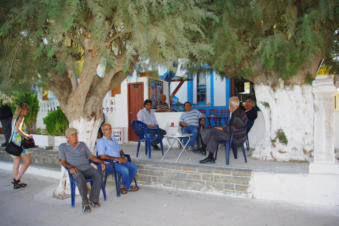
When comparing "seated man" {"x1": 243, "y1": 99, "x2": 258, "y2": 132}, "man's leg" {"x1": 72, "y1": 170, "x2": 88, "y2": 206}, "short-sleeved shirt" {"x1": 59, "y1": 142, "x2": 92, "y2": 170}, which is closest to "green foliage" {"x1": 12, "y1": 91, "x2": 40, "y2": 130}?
"short-sleeved shirt" {"x1": 59, "y1": 142, "x2": 92, "y2": 170}

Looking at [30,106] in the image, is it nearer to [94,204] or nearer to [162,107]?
[162,107]

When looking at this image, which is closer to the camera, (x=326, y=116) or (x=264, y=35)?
(x=326, y=116)

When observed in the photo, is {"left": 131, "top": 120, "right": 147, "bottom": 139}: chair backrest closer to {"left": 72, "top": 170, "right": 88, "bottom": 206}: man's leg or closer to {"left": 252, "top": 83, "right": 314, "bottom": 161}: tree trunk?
{"left": 72, "top": 170, "right": 88, "bottom": 206}: man's leg

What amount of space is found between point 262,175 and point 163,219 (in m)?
1.80

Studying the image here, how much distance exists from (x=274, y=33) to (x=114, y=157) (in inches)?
145

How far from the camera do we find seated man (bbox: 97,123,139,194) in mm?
4781

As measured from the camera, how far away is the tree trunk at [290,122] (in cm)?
570

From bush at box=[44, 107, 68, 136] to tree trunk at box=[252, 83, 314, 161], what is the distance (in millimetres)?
6700

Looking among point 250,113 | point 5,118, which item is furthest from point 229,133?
point 5,118

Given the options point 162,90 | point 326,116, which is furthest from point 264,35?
point 162,90

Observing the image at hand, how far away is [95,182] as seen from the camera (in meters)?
4.32

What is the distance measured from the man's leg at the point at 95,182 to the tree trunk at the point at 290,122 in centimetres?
356

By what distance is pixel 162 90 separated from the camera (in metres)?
10.3

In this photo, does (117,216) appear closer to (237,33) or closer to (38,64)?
(38,64)
